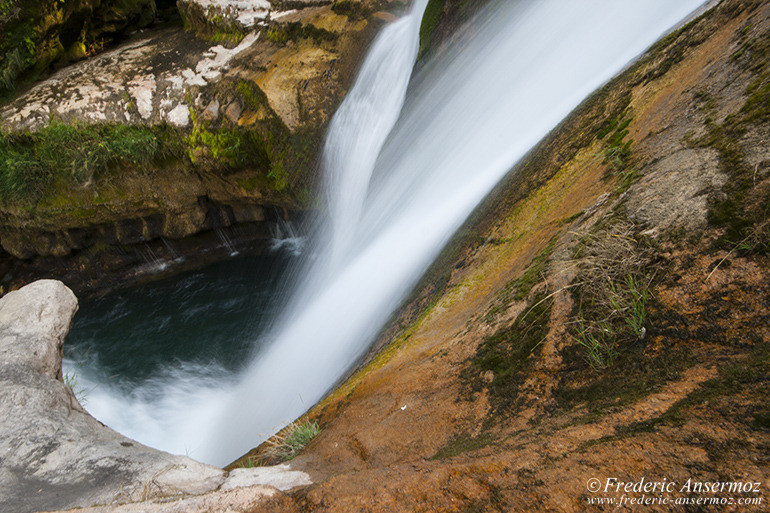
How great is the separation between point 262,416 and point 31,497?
2.89 m

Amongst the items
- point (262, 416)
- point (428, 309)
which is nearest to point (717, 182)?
point (428, 309)

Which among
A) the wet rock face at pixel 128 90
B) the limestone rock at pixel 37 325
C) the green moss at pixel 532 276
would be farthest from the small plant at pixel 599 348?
the wet rock face at pixel 128 90

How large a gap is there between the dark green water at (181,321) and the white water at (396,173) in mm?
576

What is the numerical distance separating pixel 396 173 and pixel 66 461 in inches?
195

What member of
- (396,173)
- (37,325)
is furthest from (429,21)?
(37,325)

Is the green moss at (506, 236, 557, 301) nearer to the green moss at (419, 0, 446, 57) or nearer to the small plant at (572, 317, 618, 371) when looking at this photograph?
the small plant at (572, 317, 618, 371)

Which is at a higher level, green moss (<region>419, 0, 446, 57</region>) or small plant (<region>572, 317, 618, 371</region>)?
green moss (<region>419, 0, 446, 57</region>)

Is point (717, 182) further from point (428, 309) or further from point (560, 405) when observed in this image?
Result: point (428, 309)

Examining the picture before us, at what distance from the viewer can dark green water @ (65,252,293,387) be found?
23.4ft

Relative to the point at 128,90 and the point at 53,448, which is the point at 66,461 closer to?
the point at 53,448

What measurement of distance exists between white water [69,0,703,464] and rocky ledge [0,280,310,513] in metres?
1.53

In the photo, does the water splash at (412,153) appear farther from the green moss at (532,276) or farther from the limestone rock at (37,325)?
the limestone rock at (37,325)

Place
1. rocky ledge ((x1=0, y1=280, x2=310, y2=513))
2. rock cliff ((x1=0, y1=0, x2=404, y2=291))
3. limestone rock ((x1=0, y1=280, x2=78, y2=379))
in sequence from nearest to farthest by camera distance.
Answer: rocky ledge ((x1=0, y1=280, x2=310, y2=513)), limestone rock ((x1=0, y1=280, x2=78, y2=379)), rock cliff ((x1=0, y1=0, x2=404, y2=291))

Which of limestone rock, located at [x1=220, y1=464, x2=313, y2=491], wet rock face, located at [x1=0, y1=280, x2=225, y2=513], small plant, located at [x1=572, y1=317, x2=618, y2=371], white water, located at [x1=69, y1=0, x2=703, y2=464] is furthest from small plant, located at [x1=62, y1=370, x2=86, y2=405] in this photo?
small plant, located at [x1=572, y1=317, x2=618, y2=371]
